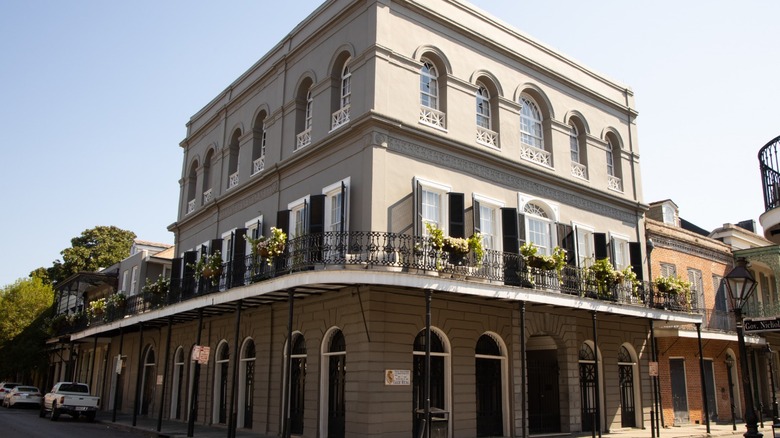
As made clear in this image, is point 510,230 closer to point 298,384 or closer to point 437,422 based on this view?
point 437,422

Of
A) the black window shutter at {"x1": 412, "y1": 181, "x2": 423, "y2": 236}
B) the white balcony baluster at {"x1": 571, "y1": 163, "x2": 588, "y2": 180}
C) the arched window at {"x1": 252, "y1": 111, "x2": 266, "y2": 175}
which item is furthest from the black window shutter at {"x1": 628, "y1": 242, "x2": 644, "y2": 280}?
the arched window at {"x1": 252, "y1": 111, "x2": 266, "y2": 175}

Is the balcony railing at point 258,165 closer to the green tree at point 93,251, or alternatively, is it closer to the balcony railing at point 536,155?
the balcony railing at point 536,155

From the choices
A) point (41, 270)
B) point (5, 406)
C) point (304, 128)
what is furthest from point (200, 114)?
point (41, 270)

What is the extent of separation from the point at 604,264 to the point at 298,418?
30.0 feet

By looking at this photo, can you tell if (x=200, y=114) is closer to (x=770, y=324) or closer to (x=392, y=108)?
(x=392, y=108)

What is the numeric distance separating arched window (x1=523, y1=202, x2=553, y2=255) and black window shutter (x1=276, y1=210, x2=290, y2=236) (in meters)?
6.53

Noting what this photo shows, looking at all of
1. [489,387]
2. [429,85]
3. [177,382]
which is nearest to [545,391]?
[489,387]

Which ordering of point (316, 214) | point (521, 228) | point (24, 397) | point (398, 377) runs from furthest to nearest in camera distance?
1. point (24, 397)
2. point (521, 228)
3. point (316, 214)
4. point (398, 377)

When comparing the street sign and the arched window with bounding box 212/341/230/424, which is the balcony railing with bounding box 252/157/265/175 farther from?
the street sign

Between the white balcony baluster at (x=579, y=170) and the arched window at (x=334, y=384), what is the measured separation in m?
9.47

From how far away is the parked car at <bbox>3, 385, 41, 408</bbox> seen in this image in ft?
101

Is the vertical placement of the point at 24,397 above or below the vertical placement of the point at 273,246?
below

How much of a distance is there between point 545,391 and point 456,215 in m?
6.18

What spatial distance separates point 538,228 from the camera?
18.2 meters
